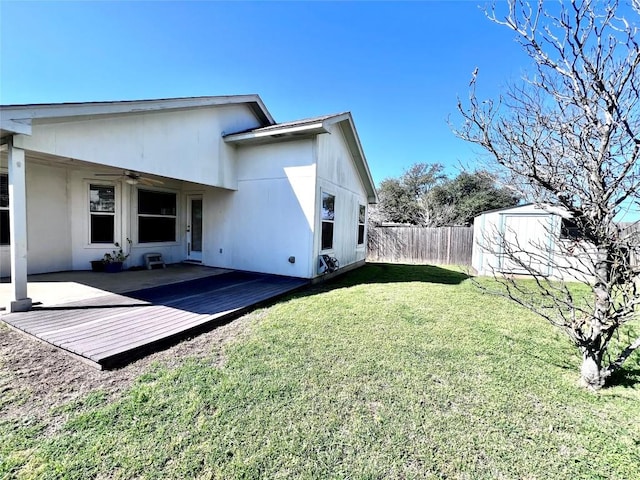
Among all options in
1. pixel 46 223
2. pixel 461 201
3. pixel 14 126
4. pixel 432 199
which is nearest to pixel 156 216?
pixel 46 223

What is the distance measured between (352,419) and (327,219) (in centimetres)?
619

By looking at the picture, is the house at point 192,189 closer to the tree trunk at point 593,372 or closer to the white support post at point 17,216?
the white support post at point 17,216

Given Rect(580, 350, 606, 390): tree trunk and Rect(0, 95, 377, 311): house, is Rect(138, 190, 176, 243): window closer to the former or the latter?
Rect(0, 95, 377, 311): house

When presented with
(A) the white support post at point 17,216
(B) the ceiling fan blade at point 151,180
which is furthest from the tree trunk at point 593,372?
(B) the ceiling fan blade at point 151,180

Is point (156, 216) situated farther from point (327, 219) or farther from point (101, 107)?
point (327, 219)

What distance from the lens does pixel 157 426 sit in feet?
6.87

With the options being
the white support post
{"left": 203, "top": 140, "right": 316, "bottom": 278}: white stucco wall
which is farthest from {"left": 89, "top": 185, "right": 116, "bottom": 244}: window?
the white support post

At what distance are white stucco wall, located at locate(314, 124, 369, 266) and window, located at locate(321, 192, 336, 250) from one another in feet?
0.58

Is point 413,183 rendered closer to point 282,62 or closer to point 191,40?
point 282,62

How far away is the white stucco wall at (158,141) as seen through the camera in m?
4.40

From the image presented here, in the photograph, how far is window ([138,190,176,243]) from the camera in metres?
8.19

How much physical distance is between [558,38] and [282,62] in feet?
27.8

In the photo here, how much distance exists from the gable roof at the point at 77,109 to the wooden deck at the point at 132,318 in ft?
8.36

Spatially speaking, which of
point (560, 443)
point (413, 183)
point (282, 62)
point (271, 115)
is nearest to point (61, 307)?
point (560, 443)
